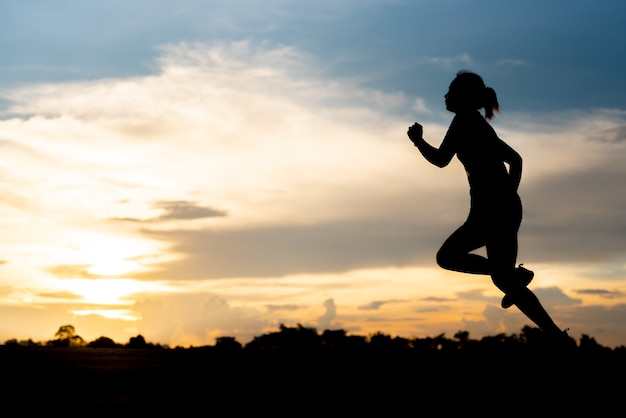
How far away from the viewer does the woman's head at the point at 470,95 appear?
599 cm

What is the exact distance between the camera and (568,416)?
3.29 m

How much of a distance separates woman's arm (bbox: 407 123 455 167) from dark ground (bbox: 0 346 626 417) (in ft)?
5.99

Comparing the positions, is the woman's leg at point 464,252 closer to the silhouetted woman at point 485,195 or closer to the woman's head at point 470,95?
the silhouetted woman at point 485,195

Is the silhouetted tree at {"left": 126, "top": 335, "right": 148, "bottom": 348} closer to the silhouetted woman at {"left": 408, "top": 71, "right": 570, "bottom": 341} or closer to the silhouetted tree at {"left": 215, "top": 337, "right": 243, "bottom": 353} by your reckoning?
the silhouetted tree at {"left": 215, "top": 337, "right": 243, "bottom": 353}

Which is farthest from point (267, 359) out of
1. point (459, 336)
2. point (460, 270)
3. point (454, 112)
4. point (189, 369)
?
point (459, 336)

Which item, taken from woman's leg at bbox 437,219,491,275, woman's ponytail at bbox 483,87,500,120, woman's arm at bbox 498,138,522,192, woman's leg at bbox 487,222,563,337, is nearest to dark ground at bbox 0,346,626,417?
woman's leg at bbox 487,222,563,337

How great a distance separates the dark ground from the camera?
335 centimetres

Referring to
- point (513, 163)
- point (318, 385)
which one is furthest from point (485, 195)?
point (318, 385)

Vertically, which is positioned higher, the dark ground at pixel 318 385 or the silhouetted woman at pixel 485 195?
the silhouetted woman at pixel 485 195

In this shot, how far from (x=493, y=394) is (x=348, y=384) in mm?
964

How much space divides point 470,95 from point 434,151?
62cm

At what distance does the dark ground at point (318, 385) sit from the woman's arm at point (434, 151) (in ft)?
5.99

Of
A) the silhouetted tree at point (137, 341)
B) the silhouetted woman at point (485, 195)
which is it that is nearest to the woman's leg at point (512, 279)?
the silhouetted woman at point (485, 195)

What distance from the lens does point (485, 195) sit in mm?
5801
